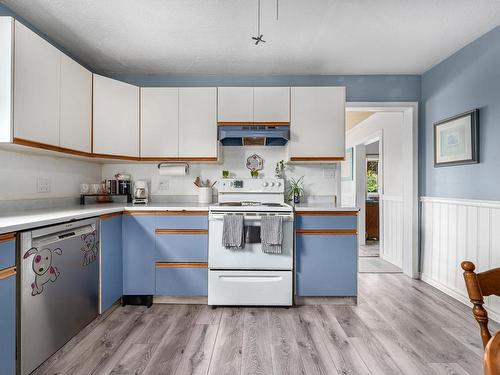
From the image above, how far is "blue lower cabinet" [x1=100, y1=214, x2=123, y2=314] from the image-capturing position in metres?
2.37

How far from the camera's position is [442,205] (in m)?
3.05

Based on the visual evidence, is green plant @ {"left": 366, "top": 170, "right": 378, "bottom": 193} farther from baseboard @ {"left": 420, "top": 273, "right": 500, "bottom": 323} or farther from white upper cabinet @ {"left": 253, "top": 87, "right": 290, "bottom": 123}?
white upper cabinet @ {"left": 253, "top": 87, "right": 290, "bottom": 123}

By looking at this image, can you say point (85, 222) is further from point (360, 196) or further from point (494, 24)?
point (360, 196)

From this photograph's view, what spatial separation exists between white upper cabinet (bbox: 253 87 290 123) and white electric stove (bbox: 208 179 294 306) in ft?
3.19

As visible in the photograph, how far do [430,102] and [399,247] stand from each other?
6.08ft

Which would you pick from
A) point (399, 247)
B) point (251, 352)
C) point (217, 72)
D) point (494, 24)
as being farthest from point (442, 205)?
point (217, 72)

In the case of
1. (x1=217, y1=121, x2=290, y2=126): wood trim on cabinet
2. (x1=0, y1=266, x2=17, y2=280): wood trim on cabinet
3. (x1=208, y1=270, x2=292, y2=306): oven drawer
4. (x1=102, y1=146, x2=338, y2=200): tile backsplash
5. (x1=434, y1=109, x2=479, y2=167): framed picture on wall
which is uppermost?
(x1=217, y1=121, x2=290, y2=126): wood trim on cabinet

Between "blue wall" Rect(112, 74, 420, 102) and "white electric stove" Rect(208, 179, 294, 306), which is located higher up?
"blue wall" Rect(112, 74, 420, 102)

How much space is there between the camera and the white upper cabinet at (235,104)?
3.01 m

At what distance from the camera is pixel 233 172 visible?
132 inches

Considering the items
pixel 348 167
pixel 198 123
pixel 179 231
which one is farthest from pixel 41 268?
pixel 348 167

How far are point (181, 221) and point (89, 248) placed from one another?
772 millimetres

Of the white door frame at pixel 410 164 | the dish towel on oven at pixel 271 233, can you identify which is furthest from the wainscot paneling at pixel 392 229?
the dish towel on oven at pixel 271 233

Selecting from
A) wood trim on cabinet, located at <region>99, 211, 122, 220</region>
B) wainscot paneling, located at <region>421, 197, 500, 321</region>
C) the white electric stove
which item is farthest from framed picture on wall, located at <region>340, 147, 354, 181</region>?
wood trim on cabinet, located at <region>99, 211, 122, 220</region>
